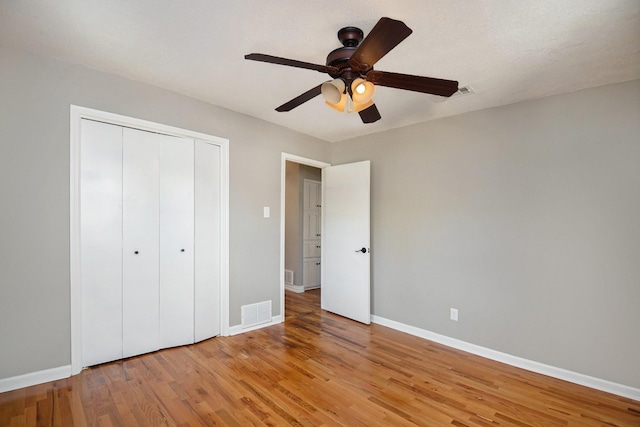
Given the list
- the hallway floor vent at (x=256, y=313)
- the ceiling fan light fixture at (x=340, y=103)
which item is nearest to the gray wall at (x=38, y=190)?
the hallway floor vent at (x=256, y=313)

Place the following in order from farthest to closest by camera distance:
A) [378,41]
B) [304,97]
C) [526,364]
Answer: [526,364], [304,97], [378,41]

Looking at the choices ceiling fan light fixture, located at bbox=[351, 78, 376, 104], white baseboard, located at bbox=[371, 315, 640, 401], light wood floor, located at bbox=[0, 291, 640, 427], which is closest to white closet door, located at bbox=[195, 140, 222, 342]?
light wood floor, located at bbox=[0, 291, 640, 427]

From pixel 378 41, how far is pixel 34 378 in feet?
10.9

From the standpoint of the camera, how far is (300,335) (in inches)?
135

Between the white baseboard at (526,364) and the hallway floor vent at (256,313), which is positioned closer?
the white baseboard at (526,364)

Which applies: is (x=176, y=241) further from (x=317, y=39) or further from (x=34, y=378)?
(x=317, y=39)

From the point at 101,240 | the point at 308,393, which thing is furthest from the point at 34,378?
the point at 308,393

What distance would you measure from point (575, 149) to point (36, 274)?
4.53 m

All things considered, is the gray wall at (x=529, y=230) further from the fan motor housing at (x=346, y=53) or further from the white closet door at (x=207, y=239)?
the white closet door at (x=207, y=239)

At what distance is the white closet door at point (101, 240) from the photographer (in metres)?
2.54

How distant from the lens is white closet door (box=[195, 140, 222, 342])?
10.5 feet

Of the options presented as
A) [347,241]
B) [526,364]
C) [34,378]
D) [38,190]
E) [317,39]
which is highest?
[317,39]

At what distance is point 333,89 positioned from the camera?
1.79 m

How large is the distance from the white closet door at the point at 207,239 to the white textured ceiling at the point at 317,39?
745mm
